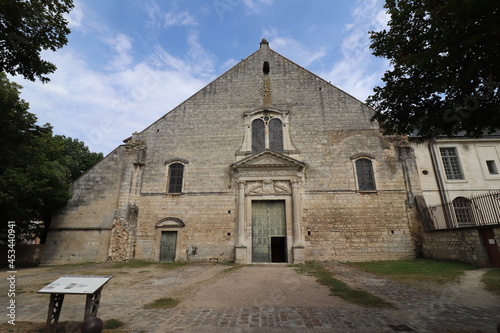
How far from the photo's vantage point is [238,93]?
49.9 feet

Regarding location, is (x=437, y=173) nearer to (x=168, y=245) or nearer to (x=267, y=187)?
(x=267, y=187)

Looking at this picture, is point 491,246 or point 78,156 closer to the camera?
point 491,246

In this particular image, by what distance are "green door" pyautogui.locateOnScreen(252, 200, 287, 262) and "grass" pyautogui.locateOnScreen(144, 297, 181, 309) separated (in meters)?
7.31

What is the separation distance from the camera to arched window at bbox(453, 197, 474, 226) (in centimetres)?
1305

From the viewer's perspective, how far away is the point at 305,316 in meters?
4.14

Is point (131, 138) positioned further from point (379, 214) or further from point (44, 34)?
point (379, 214)

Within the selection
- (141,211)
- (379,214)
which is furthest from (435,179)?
(141,211)

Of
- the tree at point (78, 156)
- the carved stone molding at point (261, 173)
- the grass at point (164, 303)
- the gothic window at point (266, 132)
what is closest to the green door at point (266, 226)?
the carved stone molding at point (261, 173)

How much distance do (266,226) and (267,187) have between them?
78.4 inches

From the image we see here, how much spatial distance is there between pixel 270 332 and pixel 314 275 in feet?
17.5

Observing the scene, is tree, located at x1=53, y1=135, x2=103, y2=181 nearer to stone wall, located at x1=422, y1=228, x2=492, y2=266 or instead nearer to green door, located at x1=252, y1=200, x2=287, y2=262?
green door, located at x1=252, y1=200, x2=287, y2=262

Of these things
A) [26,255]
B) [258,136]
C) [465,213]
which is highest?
[258,136]

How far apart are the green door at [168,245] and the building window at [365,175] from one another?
9945 mm

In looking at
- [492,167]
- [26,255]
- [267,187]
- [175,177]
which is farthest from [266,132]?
[26,255]
